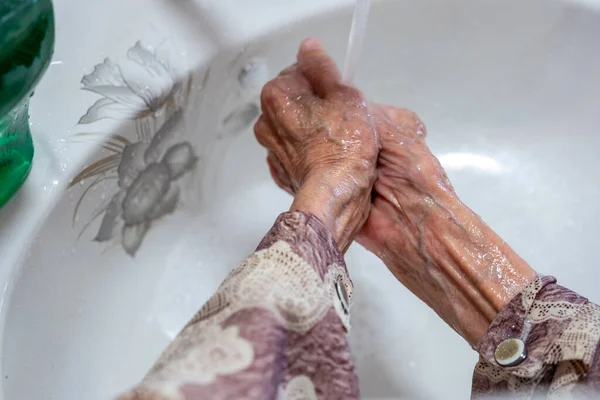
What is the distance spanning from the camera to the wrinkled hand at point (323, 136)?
27.9 inches

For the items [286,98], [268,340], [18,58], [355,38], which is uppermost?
[355,38]

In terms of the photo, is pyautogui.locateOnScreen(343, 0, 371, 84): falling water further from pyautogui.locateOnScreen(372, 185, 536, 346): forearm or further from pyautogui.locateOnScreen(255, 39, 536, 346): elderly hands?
pyautogui.locateOnScreen(372, 185, 536, 346): forearm

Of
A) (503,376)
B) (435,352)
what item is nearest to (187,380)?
(503,376)

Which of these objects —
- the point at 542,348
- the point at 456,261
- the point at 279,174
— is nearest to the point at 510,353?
the point at 542,348

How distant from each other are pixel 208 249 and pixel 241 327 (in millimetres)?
584

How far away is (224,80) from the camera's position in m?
0.88

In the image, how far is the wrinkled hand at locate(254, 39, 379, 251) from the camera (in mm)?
708

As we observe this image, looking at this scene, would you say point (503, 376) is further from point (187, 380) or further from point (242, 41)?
point (242, 41)

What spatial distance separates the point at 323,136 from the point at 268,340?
38 centimetres

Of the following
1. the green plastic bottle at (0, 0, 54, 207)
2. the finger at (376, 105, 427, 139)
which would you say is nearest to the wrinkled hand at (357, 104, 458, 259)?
the finger at (376, 105, 427, 139)

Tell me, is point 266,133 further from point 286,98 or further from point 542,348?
point 542,348

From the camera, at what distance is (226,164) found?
992mm

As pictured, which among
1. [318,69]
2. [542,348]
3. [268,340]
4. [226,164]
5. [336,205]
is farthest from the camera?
[226,164]

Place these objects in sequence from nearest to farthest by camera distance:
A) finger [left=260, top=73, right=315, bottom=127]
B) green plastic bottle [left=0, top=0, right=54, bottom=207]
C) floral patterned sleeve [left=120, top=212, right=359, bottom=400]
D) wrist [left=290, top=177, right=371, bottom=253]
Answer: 1. floral patterned sleeve [left=120, top=212, right=359, bottom=400]
2. green plastic bottle [left=0, top=0, right=54, bottom=207]
3. wrist [left=290, top=177, right=371, bottom=253]
4. finger [left=260, top=73, right=315, bottom=127]
